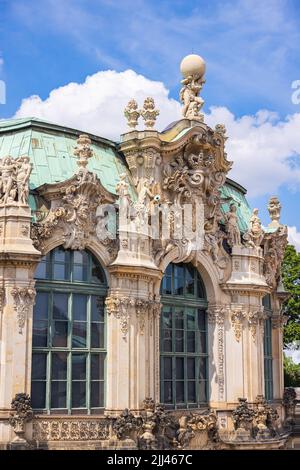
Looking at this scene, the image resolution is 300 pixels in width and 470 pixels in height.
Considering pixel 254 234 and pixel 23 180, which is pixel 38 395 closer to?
pixel 23 180

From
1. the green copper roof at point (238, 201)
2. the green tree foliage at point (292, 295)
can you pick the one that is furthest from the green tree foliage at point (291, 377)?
the green copper roof at point (238, 201)

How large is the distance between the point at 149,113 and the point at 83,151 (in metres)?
4.01

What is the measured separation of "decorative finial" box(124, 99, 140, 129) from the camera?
30.8 m

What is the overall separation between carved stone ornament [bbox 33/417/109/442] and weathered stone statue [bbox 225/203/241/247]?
9402 mm

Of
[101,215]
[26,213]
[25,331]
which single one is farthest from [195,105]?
[25,331]

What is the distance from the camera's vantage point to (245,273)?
32.2 m

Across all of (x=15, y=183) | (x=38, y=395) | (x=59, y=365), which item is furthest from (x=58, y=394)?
(x=15, y=183)

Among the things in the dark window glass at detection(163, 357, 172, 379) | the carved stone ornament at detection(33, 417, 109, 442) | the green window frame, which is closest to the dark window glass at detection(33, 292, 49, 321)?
the carved stone ornament at detection(33, 417, 109, 442)

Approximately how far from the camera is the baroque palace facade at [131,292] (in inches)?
1028

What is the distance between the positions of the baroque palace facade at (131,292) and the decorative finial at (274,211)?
2.42 meters

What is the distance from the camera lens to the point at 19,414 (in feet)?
81.8

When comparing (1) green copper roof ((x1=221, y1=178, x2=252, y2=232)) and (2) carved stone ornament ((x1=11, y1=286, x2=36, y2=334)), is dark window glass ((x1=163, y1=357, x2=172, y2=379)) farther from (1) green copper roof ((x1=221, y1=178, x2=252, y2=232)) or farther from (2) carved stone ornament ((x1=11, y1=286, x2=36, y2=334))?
(1) green copper roof ((x1=221, y1=178, x2=252, y2=232))

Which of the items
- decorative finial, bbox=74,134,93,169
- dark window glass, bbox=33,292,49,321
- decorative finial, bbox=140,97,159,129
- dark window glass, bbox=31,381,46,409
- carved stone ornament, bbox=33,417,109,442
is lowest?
carved stone ornament, bbox=33,417,109,442

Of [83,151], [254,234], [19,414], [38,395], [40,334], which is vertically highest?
[83,151]
